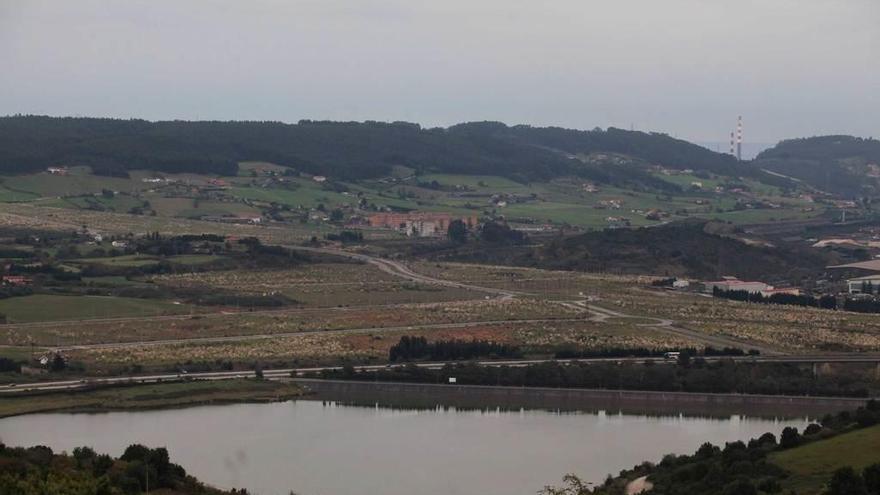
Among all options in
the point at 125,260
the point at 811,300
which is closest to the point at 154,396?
the point at 125,260

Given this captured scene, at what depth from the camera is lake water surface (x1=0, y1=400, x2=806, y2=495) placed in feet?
114

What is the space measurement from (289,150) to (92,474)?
126 meters

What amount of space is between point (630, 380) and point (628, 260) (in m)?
48.5

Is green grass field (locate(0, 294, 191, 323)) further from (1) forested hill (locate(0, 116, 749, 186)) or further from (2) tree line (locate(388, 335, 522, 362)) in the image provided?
(1) forested hill (locate(0, 116, 749, 186))

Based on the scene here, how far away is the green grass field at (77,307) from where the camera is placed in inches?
2438

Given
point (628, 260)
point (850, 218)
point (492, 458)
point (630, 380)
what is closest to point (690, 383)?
point (630, 380)

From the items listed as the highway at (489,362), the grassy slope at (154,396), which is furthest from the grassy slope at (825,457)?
the highway at (489,362)

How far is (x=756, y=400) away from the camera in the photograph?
4647cm

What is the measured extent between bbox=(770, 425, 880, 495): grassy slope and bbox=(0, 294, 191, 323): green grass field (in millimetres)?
35467

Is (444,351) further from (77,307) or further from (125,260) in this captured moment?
(125,260)

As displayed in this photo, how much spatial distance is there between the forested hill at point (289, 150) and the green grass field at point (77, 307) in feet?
197

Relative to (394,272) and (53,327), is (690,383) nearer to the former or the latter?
(53,327)

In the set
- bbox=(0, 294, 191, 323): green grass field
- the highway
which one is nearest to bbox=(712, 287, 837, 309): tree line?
the highway

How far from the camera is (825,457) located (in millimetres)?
31328
